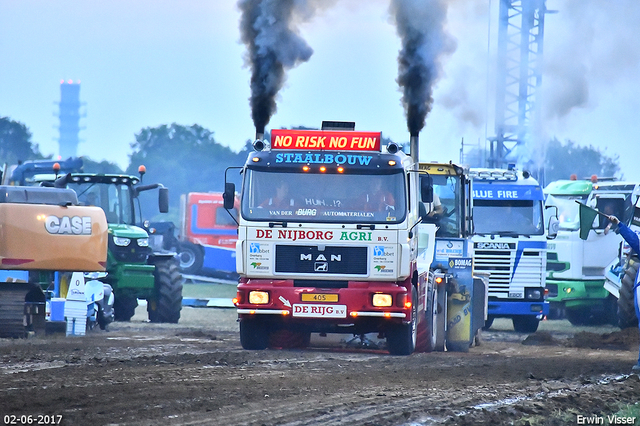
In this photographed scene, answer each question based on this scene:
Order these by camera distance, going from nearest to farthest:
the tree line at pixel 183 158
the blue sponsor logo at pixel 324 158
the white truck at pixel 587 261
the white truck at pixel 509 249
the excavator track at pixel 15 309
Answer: the blue sponsor logo at pixel 324 158, the excavator track at pixel 15 309, the white truck at pixel 509 249, the white truck at pixel 587 261, the tree line at pixel 183 158

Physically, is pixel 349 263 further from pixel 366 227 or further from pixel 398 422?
pixel 398 422

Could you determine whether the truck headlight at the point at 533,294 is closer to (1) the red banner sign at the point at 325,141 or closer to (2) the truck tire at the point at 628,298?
(2) the truck tire at the point at 628,298

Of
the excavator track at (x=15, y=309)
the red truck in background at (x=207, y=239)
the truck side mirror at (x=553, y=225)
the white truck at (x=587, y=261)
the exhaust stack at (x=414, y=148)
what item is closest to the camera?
the exhaust stack at (x=414, y=148)

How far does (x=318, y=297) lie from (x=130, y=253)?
8229 millimetres

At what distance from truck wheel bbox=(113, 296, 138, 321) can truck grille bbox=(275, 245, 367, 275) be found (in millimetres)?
8865

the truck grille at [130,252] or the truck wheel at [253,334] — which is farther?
the truck grille at [130,252]

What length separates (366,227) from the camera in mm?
15656

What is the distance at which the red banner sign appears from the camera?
1612 cm

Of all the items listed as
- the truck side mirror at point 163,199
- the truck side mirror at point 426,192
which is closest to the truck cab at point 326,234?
the truck side mirror at point 426,192

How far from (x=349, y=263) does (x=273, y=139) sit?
6.71ft

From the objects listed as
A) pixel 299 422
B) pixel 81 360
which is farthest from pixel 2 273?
pixel 299 422

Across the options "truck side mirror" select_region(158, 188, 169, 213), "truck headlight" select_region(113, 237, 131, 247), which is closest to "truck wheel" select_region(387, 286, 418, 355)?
"truck side mirror" select_region(158, 188, 169, 213)

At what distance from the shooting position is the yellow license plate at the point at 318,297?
51.6ft

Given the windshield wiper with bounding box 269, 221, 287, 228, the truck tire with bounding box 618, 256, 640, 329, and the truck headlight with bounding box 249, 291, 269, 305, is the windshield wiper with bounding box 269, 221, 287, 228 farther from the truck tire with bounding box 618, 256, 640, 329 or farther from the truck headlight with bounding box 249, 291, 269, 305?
the truck tire with bounding box 618, 256, 640, 329
